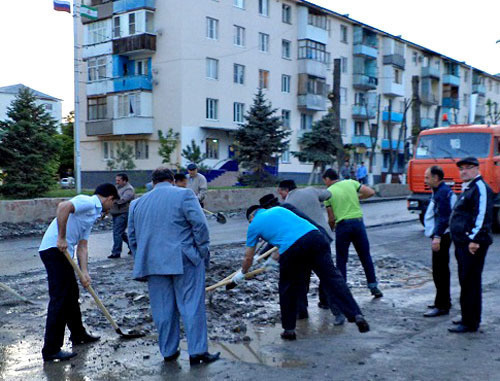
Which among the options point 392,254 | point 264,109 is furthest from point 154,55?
point 392,254

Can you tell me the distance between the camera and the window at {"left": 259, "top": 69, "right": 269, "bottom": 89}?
44.7 meters

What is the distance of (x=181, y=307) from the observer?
5.56m

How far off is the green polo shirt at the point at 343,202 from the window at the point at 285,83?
130 feet

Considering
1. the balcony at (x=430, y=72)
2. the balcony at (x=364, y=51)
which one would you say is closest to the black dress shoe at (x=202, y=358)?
the balcony at (x=364, y=51)

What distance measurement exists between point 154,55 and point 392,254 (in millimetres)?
31133

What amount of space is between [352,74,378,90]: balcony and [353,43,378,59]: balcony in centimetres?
195

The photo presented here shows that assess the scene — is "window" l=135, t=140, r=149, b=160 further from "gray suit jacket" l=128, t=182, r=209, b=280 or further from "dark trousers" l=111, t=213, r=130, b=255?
"gray suit jacket" l=128, t=182, r=209, b=280

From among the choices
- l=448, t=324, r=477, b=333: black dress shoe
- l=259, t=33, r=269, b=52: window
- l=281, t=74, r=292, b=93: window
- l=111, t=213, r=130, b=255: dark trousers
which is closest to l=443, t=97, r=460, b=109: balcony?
l=281, t=74, r=292, b=93: window

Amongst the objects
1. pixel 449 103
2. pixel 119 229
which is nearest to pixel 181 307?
pixel 119 229

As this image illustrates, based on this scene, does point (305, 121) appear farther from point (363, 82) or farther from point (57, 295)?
point (57, 295)

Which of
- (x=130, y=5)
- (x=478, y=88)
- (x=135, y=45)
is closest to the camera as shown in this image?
(x=135, y=45)

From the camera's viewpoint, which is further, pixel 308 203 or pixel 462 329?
pixel 308 203

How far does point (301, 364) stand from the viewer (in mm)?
5477

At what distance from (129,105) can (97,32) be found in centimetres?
631
